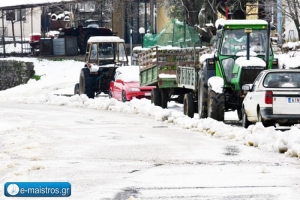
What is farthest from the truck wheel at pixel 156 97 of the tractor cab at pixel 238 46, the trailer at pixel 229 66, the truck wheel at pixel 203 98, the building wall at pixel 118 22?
the building wall at pixel 118 22

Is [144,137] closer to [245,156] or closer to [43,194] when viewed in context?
[245,156]

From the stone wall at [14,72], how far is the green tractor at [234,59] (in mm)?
31364

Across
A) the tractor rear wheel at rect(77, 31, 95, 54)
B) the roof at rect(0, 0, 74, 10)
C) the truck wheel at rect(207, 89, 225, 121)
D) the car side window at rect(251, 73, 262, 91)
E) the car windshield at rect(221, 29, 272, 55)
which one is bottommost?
the tractor rear wheel at rect(77, 31, 95, 54)

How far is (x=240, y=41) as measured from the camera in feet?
73.5

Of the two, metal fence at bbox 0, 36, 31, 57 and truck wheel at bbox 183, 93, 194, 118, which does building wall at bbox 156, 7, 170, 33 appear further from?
truck wheel at bbox 183, 93, 194, 118

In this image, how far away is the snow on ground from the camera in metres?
15.9

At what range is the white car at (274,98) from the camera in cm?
1883

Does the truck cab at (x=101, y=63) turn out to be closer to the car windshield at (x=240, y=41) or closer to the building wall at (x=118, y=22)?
the car windshield at (x=240, y=41)

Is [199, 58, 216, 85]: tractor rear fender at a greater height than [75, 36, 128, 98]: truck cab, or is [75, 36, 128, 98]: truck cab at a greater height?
[199, 58, 216, 85]: tractor rear fender

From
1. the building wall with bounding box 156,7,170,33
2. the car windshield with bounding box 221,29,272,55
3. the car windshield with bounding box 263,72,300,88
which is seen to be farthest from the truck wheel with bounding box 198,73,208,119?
the building wall with bounding box 156,7,170,33

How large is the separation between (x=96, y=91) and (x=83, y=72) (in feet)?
3.04

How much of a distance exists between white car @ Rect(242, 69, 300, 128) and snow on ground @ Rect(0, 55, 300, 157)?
0.72 meters

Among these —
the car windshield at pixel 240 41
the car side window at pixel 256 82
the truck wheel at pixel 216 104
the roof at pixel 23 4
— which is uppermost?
the car windshield at pixel 240 41

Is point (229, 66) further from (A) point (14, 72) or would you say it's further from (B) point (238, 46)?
(A) point (14, 72)
